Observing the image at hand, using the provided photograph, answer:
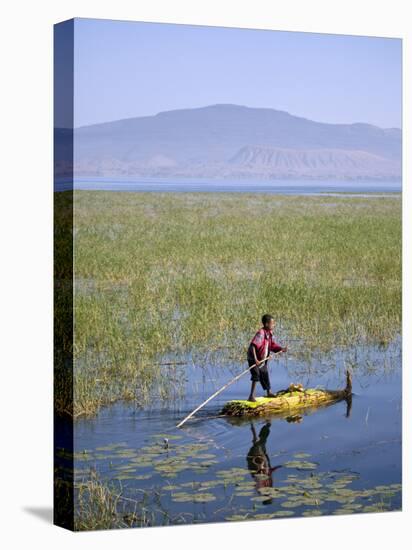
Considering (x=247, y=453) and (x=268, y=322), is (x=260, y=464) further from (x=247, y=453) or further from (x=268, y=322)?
A: (x=268, y=322)

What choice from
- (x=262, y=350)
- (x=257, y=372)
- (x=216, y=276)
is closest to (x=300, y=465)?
(x=257, y=372)

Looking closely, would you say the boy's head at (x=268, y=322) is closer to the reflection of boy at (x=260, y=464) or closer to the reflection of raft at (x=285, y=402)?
the reflection of raft at (x=285, y=402)

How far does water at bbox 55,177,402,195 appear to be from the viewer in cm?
1086

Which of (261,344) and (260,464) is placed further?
(261,344)

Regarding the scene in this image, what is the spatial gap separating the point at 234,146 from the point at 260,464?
2.48 meters

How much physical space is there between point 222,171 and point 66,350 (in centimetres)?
199

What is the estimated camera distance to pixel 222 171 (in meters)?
11.7

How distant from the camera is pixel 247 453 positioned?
11102 mm

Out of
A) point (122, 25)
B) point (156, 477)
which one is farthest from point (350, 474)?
point (122, 25)

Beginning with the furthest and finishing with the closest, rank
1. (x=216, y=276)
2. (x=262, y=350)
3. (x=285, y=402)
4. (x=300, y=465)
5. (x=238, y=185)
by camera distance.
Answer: (x=216, y=276), (x=238, y=185), (x=262, y=350), (x=285, y=402), (x=300, y=465)

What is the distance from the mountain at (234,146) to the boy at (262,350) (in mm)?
1191

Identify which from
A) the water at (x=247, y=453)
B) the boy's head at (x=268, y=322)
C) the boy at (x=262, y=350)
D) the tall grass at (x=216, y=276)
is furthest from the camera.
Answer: the boy's head at (x=268, y=322)

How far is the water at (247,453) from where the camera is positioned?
10.7 m

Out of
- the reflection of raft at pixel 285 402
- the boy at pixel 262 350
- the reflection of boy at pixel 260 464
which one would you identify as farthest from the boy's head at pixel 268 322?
the reflection of boy at pixel 260 464
